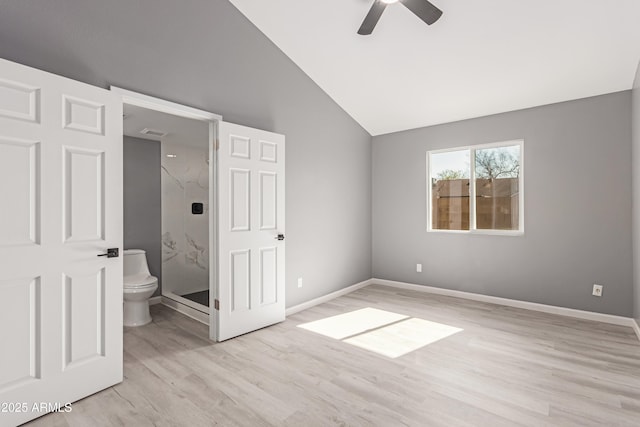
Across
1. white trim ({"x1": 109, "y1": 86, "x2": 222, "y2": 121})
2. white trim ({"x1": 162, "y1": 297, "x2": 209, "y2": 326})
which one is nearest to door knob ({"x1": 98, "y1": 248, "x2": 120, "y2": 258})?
white trim ({"x1": 109, "y1": 86, "x2": 222, "y2": 121})

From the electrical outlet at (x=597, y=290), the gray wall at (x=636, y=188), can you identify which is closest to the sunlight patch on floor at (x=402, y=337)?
the electrical outlet at (x=597, y=290)

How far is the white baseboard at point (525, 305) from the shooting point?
349 cm

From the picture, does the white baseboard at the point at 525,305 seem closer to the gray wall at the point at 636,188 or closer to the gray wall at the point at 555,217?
the gray wall at the point at 555,217

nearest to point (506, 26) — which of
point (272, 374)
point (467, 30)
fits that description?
point (467, 30)

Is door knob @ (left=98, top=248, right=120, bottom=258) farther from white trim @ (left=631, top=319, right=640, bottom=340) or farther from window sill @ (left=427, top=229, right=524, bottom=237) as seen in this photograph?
white trim @ (left=631, top=319, right=640, bottom=340)

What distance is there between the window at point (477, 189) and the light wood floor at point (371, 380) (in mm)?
1446

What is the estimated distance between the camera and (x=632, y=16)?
103 inches

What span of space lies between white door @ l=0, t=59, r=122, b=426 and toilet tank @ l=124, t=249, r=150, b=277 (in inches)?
72.4

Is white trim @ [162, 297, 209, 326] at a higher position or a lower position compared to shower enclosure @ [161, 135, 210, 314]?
lower

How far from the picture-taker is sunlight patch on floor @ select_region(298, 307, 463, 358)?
2.95 m

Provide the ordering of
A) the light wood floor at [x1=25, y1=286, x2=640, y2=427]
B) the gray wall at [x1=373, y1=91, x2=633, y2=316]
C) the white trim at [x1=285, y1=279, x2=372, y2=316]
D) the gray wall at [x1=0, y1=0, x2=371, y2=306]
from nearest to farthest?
the light wood floor at [x1=25, y1=286, x2=640, y2=427], the gray wall at [x1=0, y1=0, x2=371, y2=306], the gray wall at [x1=373, y1=91, x2=633, y2=316], the white trim at [x1=285, y1=279, x2=372, y2=316]

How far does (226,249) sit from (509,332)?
3.00 metres

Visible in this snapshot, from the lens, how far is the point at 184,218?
15.1 ft

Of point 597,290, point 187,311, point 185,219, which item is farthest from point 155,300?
point 597,290
